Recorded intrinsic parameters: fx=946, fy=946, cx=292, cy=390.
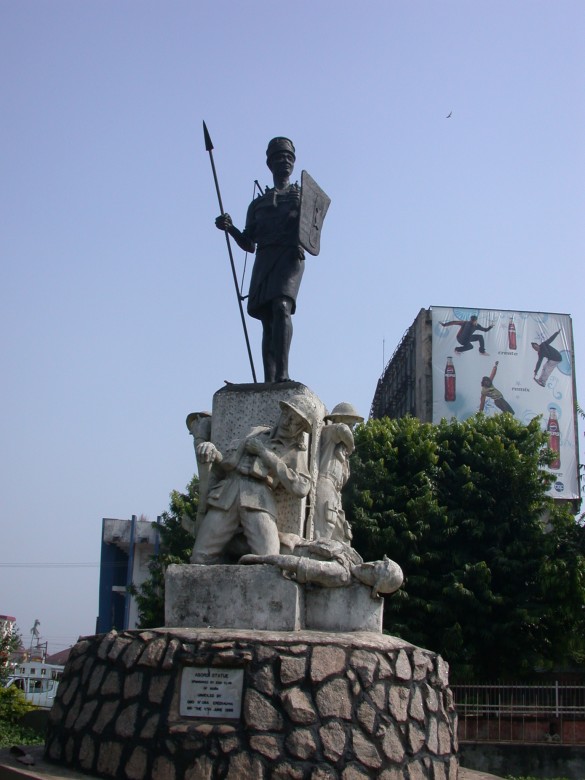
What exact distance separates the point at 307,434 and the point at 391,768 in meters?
3.02

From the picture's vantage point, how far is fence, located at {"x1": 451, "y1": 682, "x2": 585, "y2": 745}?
15.2 m

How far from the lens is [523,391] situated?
3769 cm

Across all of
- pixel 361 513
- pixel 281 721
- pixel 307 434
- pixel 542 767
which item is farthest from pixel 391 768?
pixel 361 513

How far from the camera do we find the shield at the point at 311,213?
9508 millimetres

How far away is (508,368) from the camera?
1497 inches

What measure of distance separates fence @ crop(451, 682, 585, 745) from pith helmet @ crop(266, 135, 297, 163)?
9653mm

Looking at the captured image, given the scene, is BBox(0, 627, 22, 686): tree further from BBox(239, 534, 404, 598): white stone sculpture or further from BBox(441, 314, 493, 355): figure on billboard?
BBox(441, 314, 493, 355): figure on billboard

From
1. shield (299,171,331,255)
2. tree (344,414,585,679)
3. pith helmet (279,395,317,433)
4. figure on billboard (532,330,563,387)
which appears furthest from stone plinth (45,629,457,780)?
figure on billboard (532,330,563,387)

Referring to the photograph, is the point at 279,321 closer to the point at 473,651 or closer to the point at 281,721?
the point at 281,721

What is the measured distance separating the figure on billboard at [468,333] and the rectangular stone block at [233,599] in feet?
104

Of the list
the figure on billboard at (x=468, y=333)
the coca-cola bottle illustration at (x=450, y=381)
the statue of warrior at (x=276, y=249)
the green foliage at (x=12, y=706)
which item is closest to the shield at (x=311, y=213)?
the statue of warrior at (x=276, y=249)

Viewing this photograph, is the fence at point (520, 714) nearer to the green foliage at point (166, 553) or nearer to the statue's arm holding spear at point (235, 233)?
the green foliage at point (166, 553)

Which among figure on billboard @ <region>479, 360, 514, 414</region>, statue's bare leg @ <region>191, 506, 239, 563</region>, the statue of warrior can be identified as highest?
figure on billboard @ <region>479, 360, 514, 414</region>

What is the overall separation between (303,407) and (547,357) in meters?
31.6
